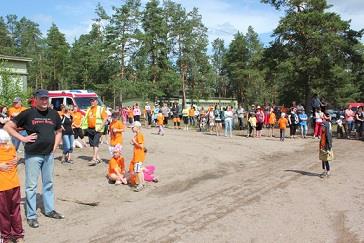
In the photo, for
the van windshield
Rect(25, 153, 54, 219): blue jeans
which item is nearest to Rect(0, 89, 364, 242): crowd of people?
Rect(25, 153, 54, 219): blue jeans

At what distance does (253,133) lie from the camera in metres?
24.0

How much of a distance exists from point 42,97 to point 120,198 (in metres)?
3.26

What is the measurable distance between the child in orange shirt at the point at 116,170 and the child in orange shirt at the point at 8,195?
4451 mm

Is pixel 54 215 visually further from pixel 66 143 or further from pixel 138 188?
pixel 66 143

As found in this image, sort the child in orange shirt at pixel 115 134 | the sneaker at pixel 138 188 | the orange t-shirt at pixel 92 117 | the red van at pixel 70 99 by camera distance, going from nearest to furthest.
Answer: the sneaker at pixel 138 188, the child in orange shirt at pixel 115 134, the orange t-shirt at pixel 92 117, the red van at pixel 70 99

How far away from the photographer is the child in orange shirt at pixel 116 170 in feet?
35.5

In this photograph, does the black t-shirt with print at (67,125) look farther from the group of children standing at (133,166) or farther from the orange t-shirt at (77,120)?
the orange t-shirt at (77,120)

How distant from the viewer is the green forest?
31.7m

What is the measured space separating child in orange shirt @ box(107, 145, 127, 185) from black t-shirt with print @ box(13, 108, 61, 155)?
140 inches

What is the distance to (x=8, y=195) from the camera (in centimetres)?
623

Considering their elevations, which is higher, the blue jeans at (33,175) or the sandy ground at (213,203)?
the blue jeans at (33,175)

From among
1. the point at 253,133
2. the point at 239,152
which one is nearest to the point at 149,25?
the point at 253,133

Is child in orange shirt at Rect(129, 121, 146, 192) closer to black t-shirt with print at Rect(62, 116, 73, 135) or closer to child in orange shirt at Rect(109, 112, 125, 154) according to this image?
child in orange shirt at Rect(109, 112, 125, 154)

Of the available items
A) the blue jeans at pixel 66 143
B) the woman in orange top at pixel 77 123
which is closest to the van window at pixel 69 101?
the woman in orange top at pixel 77 123
